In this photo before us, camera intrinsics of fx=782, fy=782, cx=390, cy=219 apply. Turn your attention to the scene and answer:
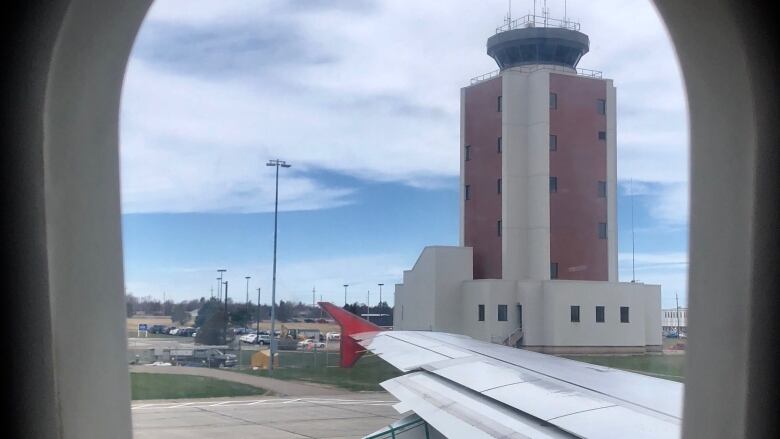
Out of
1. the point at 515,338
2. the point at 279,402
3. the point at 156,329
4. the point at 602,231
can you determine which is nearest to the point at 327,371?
the point at 279,402

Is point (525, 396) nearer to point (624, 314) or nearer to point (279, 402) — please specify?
point (279, 402)

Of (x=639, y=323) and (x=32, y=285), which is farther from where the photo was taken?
(x=639, y=323)

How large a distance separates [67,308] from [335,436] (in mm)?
8918

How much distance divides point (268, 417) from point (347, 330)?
495cm

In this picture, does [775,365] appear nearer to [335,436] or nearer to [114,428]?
[114,428]

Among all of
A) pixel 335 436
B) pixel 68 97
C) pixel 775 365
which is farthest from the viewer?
pixel 335 436

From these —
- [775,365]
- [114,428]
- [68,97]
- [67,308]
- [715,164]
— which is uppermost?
[68,97]

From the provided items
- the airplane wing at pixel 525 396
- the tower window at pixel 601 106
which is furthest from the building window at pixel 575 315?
the airplane wing at pixel 525 396

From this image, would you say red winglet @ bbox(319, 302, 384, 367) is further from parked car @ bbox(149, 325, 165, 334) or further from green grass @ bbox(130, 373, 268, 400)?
green grass @ bbox(130, 373, 268, 400)

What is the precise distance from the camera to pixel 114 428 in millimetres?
1864

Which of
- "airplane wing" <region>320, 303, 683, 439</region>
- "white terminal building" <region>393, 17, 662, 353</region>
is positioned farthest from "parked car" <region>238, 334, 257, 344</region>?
"white terminal building" <region>393, 17, 662, 353</region>

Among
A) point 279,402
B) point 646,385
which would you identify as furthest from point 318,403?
point 646,385

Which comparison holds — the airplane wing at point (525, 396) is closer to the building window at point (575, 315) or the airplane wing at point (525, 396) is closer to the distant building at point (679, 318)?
the distant building at point (679, 318)

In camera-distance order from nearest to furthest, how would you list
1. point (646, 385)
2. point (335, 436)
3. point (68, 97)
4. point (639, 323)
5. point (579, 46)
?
point (68, 97) → point (646, 385) → point (335, 436) → point (639, 323) → point (579, 46)
